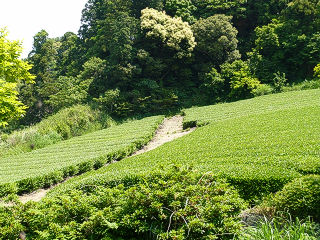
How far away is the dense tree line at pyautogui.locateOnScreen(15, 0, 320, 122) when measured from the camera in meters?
25.3

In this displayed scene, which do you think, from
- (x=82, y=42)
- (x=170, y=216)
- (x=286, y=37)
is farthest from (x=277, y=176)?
(x=82, y=42)

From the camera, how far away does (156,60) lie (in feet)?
88.9

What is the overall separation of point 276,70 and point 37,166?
23.1 meters

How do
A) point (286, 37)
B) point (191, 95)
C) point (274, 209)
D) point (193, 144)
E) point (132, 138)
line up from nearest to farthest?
point (274, 209)
point (193, 144)
point (132, 138)
point (286, 37)
point (191, 95)

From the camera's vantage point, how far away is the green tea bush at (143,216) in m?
3.88

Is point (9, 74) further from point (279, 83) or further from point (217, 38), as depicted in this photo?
point (217, 38)

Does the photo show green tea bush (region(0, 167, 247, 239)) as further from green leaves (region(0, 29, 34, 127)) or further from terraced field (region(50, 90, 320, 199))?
green leaves (region(0, 29, 34, 127))

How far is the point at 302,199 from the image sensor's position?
4473 mm

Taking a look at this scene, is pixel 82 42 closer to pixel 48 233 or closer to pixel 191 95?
pixel 191 95

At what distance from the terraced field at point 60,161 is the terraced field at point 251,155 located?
1132mm

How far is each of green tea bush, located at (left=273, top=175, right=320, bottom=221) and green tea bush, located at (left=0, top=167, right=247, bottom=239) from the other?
0.89 metres

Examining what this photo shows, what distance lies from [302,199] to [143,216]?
8.69ft

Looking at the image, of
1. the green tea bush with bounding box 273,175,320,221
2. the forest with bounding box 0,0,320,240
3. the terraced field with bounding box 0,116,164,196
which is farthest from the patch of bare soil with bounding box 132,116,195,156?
the green tea bush with bounding box 273,175,320,221

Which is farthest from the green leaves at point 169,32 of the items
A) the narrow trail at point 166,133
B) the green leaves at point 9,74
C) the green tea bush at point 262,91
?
the green leaves at point 9,74
